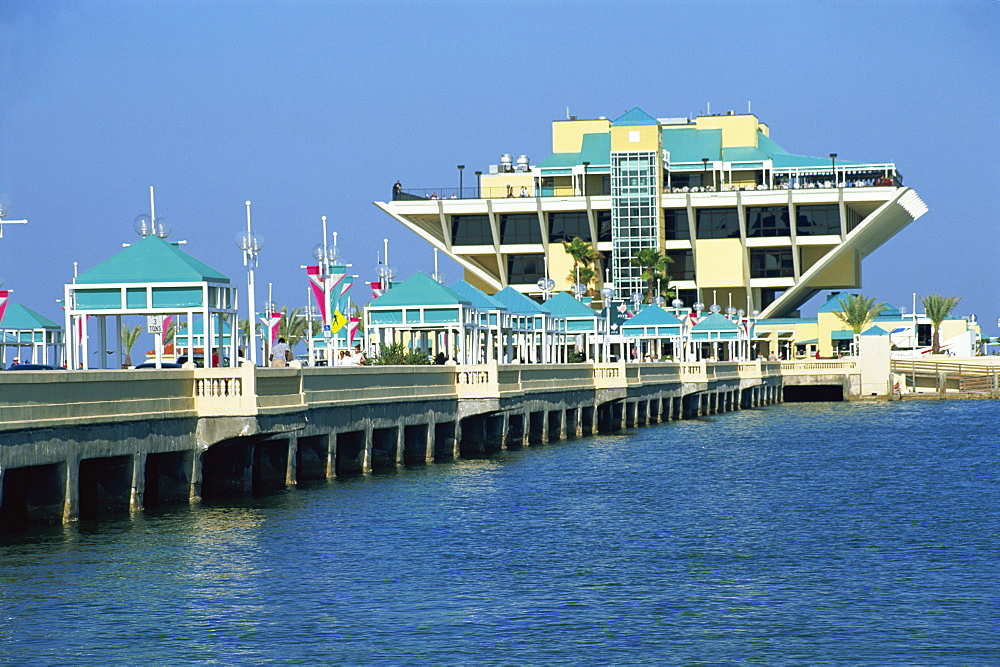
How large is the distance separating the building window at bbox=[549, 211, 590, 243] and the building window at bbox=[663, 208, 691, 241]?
285 inches

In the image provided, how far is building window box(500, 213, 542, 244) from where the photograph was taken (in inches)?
5418

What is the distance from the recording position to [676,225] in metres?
136

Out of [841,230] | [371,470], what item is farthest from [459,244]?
[371,470]

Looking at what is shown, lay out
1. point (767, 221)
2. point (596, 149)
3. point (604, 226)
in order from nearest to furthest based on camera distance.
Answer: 1. point (767, 221)
2. point (604, 226)
3. point (596, 149)

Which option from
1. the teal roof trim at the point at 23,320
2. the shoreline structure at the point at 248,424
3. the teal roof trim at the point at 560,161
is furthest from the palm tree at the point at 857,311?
the teal roof trim at the point at 23,320

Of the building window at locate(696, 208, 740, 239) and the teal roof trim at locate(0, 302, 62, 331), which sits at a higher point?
the building window at locate(696, 208, 740, 239)

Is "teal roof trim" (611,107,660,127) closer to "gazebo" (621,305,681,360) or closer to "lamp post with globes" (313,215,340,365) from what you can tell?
"gazebo" (621,305,681,360)

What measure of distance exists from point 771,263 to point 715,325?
35.2 metres

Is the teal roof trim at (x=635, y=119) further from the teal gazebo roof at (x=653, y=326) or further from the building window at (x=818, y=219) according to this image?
the teal gazebo roof at (x=653, y=326)

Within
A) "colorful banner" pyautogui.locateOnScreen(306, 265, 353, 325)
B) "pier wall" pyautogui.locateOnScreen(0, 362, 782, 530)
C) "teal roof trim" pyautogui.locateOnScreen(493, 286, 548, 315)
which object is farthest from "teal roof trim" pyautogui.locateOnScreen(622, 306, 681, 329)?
"colorful banner" pyautogui.locateOnScreen(306, 265, 353, 325)

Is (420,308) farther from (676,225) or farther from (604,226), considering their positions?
(604,226)

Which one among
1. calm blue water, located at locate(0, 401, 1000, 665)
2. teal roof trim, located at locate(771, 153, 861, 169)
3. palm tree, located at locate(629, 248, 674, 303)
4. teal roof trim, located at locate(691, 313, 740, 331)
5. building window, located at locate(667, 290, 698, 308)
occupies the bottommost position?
calm blue water, located at locate(0, 401, 1000, 665)

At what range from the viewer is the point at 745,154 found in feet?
458

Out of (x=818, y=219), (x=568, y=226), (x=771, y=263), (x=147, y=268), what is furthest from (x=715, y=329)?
(x=147, y=268)
